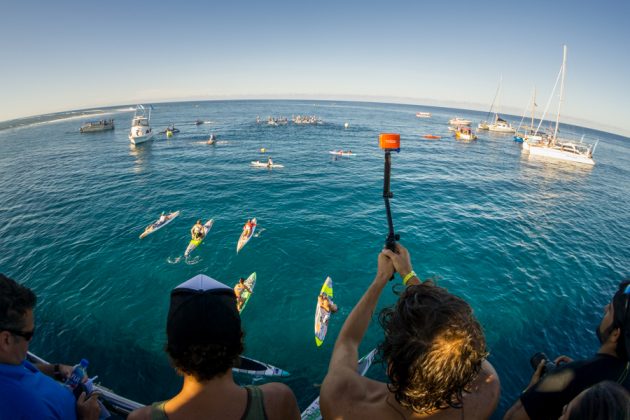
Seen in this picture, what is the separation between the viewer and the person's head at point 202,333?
2.42 m

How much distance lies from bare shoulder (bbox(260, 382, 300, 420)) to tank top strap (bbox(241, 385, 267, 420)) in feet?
0.14

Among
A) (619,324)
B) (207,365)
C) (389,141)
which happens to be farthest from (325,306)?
(207,365)

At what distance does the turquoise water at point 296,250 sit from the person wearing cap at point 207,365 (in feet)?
33.6

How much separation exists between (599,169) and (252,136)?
79633 mm

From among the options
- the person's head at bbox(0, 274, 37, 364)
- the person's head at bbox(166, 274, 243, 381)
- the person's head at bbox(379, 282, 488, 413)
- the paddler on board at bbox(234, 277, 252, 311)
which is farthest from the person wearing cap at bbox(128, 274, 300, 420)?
the paddler on board at bbox(234, 277, 252, 311)

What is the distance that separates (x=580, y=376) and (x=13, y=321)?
813 centimetres

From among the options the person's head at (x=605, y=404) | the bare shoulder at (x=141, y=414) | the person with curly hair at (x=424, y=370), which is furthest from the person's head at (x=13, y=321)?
the person's head at (x=605, y=404)

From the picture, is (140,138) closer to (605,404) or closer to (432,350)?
(432,350)

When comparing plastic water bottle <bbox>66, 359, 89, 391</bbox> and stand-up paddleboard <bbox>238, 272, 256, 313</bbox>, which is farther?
stand-up paddleboard <bbox>238, 272, 256, 313</bbox>

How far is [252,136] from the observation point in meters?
74.6

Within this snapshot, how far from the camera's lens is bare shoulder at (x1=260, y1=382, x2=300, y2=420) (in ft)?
8.28

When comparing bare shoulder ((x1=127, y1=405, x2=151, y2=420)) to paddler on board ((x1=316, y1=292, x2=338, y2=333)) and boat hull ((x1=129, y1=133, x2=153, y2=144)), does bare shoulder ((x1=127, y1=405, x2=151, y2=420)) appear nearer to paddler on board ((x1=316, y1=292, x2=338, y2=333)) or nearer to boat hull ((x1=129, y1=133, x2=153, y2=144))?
paddler on board ((x1=316, y1=292, x2=338, y2=333))

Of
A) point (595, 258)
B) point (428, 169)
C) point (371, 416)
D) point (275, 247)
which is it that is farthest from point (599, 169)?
point (371, 416)

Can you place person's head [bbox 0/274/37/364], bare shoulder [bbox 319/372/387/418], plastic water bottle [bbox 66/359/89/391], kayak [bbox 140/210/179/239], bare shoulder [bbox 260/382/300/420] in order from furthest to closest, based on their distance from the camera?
kayak [bbox 140/210/179/239]
plastic water bottle [bbox 66/359/89/391]
person's head [bbox 0/274/37/364]
bare shoulder [bbox 260/382/300/420]
bare shoulder [bbox 319/372/387/418]
